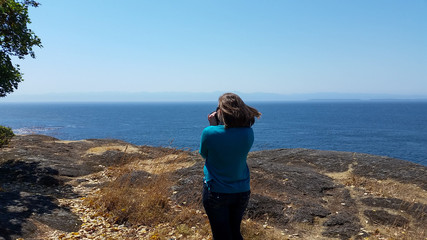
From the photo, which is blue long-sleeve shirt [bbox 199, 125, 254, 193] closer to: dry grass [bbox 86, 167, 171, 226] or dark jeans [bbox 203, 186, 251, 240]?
dark jeans [bbox 203, 186, 251, 240]

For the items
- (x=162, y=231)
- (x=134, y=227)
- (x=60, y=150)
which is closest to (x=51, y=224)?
→ (x=134, y=227)

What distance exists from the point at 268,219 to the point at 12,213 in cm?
572

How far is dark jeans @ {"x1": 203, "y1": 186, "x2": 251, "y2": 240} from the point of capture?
3881 mm

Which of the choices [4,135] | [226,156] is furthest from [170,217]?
[4,135]

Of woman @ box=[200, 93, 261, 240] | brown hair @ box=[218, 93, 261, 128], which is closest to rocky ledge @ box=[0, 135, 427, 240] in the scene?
woman @ box=[200, 93, 261, 240]

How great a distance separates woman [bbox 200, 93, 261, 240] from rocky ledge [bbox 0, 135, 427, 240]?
10.5 ft

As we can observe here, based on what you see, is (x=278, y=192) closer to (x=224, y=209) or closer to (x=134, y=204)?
(x=134, y=204)

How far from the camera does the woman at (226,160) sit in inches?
147

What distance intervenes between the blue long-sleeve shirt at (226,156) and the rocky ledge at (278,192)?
3448mm

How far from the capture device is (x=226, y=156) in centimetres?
379

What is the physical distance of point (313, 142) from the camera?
69.7m

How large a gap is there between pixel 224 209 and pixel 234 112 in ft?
4.07

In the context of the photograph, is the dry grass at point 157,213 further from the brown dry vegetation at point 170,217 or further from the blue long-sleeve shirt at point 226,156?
the blue long-sleeve shirt at point 226,156

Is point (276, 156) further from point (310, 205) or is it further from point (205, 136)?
point (205, 136)
